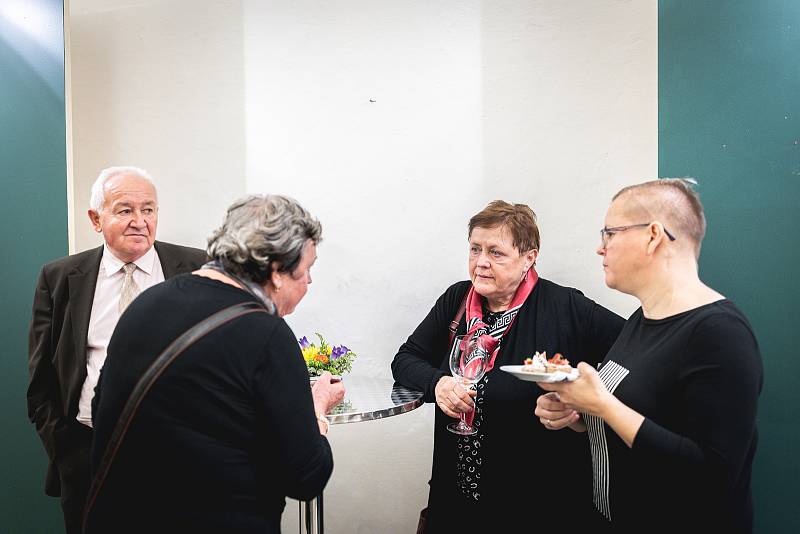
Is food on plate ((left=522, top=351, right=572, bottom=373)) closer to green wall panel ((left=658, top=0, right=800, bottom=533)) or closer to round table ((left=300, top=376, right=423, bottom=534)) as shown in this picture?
round table ((left=300, top=376, right=423, bottom=534))

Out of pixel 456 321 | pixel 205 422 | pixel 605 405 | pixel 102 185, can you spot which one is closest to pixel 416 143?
pixel 456 321

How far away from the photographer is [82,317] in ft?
8.92

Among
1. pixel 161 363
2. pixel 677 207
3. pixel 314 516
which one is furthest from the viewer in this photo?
pixel 314 516

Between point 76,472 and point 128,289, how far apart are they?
2.59 feet

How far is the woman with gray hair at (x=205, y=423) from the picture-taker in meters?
1.46

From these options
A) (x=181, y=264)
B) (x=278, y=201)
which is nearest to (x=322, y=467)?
(x=278, y=201)

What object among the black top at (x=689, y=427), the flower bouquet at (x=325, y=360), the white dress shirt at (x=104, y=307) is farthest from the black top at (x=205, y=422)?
the white dress shirt at (x=104, y=307)

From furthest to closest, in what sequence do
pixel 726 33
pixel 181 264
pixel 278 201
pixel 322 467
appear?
1. pixel 181 264
2. pixel 726 33
3. pixel 278 201
4. pixel 322 467

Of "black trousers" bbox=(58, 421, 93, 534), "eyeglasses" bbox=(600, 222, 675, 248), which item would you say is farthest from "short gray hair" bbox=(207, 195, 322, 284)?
"black trousers" bbox=(58, 421, 93, 534)

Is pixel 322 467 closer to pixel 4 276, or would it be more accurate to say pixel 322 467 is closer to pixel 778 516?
pixel 778 516

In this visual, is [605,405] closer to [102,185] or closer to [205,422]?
[205,422]

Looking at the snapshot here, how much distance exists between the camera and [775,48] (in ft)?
8.13

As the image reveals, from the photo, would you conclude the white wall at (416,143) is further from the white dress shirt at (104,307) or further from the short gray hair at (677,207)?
the short gray hair at (677,207)

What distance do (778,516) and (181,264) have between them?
2.66m
